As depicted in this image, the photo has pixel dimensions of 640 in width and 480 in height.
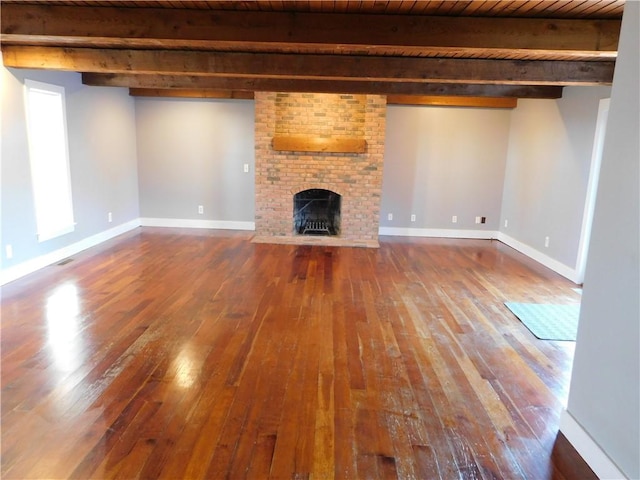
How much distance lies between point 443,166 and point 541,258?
7.33ft

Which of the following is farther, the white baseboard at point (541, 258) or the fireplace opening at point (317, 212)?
the fireplace opening at point (317, 212)

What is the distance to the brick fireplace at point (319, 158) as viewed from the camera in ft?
21.3

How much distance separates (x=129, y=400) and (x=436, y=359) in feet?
6.88

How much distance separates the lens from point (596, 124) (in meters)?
4.84

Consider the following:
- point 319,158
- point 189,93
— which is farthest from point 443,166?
point 189,93

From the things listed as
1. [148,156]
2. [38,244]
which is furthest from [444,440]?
[148,156]

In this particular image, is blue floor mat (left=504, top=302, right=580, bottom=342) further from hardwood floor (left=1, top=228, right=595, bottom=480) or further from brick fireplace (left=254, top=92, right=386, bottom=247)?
brick fireplace (left=254, top=92, right=386, bottom=247)

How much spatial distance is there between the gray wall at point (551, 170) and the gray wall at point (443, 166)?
24 centimetres

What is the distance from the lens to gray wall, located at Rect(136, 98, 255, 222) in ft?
23.6

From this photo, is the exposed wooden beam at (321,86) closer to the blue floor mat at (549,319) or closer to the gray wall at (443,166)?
the gray wall at (443,166)

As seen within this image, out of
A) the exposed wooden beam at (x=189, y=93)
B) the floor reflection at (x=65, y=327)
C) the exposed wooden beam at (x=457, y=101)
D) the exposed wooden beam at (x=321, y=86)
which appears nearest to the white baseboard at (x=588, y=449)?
the floor reflection at (x=65, y=327)

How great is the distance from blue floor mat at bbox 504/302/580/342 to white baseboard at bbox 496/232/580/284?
1.04 meters

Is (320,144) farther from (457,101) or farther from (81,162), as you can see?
(81,162)

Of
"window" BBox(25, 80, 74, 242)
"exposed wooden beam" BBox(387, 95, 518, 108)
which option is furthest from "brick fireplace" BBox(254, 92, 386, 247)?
"window" BBox(25, 80, 74, 242)
